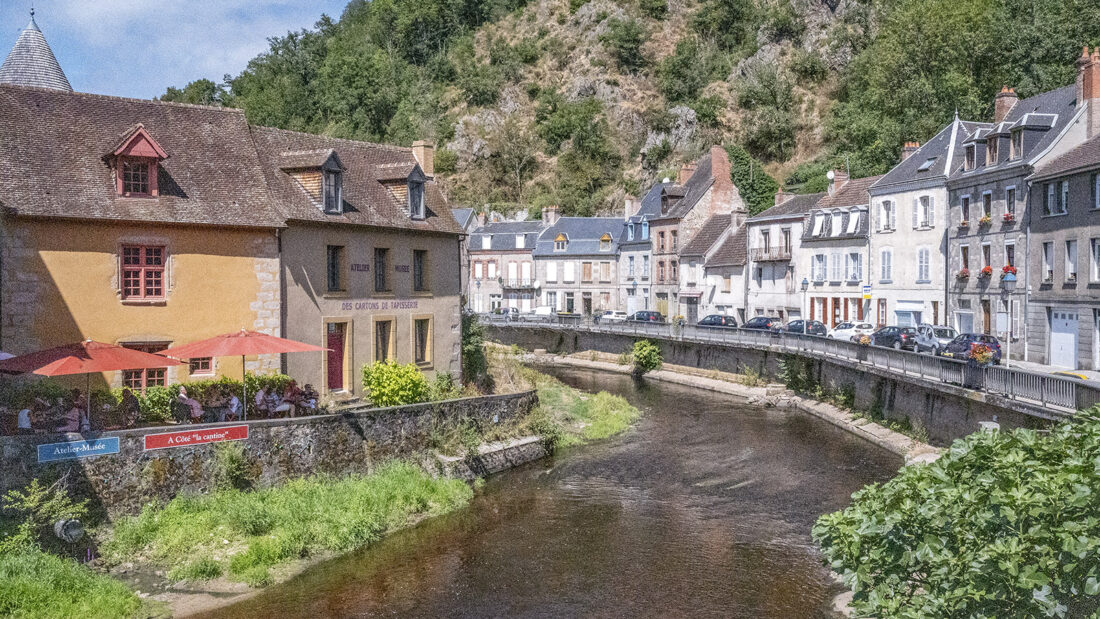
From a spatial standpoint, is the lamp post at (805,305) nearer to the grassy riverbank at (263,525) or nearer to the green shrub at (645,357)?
the green shrub at (645,357)

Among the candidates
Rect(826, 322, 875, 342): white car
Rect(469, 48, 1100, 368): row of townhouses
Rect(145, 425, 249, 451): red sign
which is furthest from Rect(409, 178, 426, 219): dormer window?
Rect(826, 322, 875, 342): white car

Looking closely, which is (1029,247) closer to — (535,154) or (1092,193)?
(1092,193)

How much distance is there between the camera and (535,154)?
97438 mm

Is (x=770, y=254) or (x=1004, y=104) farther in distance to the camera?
(x=770, y=254)

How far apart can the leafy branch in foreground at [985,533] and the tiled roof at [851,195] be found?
40.8 m

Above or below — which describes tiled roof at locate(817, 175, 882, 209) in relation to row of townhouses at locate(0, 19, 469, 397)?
above

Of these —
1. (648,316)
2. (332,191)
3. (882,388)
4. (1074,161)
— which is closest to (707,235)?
(648,316)

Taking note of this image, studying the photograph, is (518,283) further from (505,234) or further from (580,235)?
(580,235)

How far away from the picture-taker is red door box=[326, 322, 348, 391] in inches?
1056

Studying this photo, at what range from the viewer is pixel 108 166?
23.2 m

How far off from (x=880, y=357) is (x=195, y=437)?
21943 mm

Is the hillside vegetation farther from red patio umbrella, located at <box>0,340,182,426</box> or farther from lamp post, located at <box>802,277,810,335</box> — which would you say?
red patio umbrella, located at <box>0,340,182,426</box>

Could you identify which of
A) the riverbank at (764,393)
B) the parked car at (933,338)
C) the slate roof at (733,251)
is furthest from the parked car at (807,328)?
the slate roof at (733,251)

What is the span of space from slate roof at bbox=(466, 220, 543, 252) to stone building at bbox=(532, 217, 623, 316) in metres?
1.29
